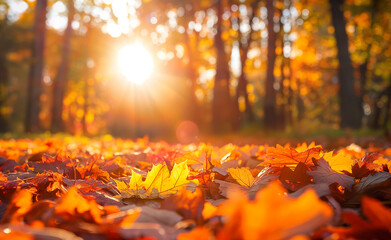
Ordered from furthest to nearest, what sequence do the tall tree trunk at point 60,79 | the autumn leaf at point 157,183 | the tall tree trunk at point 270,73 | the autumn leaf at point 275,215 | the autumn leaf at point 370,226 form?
the tall tree trunk at point 60,79
the tall tree trunk at point 270,73
the autumn leaf at point 157,183
the autumn leaf at point 370,226
the autumn leaf at point 275,215

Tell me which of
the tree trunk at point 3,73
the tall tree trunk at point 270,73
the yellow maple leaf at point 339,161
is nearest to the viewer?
the yellow maple leaf at point 339,161

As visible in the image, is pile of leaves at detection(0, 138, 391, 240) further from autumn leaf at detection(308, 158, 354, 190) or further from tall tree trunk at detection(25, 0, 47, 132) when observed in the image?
tall tree trunk at detection(25, 0, 47, 132)

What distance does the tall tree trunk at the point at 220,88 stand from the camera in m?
16.3

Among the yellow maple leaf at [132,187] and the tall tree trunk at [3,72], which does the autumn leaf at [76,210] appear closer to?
the yellow maple leaf at [132,187]

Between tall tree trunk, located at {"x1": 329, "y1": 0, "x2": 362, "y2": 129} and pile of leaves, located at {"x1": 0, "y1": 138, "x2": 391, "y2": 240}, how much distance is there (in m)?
13.0

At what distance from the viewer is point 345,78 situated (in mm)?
13594

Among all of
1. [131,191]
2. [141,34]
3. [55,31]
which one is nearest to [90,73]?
[55,31]

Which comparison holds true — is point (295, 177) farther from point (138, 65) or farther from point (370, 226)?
point (138, 65)

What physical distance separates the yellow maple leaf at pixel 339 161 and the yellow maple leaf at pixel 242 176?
0.33 meters

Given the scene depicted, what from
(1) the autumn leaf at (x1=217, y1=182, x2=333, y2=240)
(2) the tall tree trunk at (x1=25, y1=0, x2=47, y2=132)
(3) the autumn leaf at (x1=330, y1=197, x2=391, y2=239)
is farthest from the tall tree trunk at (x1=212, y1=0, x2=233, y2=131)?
(1) the autumn leaf at (x1=217, y1=182, x2=333, y2=240)

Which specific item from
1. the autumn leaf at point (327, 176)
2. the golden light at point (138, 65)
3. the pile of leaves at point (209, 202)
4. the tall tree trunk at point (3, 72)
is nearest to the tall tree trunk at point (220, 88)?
the golden light at point (138, 65)

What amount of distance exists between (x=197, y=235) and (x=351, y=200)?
754mm

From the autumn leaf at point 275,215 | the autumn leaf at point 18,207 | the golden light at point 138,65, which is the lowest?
the autumn leaf at point 18,207

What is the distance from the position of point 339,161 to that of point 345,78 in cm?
1333
